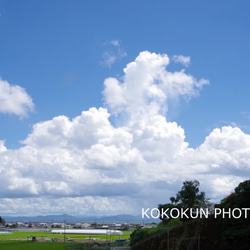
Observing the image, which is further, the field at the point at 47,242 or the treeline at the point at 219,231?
the field at the point at 47,242

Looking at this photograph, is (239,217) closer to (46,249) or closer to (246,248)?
(246,248)

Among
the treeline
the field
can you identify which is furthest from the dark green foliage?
the field

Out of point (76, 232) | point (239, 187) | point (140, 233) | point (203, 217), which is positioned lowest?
point (76, 232)

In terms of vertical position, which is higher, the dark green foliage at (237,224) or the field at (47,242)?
the dark green foliage at (237,224)

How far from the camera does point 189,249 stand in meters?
23.5

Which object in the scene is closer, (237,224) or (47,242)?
(237,224)

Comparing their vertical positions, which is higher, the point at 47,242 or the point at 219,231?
Answer: the point at 219,231

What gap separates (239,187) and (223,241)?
3028 mm

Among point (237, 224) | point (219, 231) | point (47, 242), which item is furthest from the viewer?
point (47, 242)

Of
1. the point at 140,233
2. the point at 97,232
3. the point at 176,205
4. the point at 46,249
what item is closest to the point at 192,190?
the point at 176,205

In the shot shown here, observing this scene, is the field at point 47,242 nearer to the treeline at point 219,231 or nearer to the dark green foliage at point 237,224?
the treeline at point 219,231

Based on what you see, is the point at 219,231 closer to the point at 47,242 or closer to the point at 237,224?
the point at 237,224

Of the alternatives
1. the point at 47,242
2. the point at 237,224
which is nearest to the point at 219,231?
the point at 237,224

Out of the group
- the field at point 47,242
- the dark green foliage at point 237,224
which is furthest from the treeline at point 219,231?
the field at point 47,242
